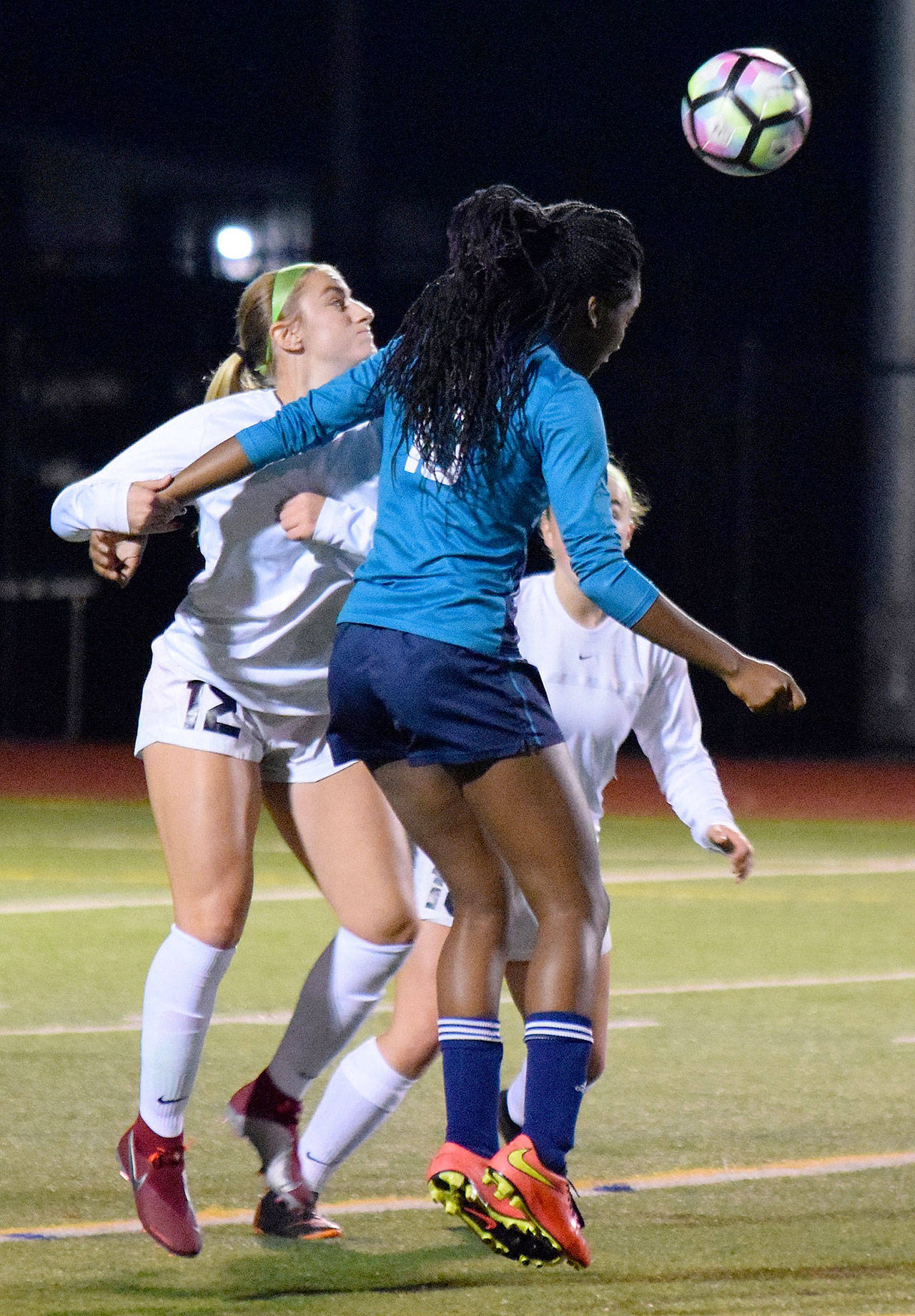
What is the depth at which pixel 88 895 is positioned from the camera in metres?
9.49

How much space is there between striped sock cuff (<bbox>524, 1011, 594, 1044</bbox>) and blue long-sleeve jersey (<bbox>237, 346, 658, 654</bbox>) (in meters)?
0.64

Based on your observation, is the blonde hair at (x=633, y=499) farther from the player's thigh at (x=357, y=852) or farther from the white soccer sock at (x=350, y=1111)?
the white soccer sock at (x=350, y=1111)

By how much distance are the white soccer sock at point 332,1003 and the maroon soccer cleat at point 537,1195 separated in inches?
31.6

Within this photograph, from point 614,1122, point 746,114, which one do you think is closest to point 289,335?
point 614,1122

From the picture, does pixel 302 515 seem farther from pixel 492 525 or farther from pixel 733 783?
pixel 733 783

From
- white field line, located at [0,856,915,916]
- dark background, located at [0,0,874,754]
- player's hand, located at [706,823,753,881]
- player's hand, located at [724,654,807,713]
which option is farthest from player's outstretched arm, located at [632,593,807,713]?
dark background, located at [0,0,874,754]

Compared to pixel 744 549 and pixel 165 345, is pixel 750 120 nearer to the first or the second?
pixel 744 549

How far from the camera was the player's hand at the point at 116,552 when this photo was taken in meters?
4.22

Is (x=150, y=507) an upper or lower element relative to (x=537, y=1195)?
upper

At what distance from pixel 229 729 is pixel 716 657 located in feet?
3.75

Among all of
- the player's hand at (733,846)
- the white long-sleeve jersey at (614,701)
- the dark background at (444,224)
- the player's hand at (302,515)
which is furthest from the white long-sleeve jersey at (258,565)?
the dark background at (444,224)

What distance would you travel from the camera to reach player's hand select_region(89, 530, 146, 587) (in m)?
4.22

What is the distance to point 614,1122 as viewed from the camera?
5.36 m

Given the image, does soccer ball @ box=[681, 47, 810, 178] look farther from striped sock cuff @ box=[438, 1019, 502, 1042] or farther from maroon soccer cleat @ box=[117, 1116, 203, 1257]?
maroon soccer cleat @ box=[117, 1116, 203, 1257]
